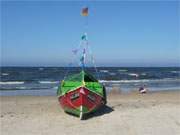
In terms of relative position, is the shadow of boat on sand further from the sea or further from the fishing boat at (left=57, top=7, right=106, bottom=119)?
the sea

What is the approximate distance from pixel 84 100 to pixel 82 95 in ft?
0.69

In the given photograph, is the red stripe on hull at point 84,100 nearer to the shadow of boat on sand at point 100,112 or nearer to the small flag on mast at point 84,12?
the shadow of boat on sand at point 100,112

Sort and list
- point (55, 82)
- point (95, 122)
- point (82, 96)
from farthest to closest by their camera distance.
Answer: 1. point (55, 82)
2. point (82, 96)
3. point (95, 122)

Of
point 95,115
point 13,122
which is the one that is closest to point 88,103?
point 95,115

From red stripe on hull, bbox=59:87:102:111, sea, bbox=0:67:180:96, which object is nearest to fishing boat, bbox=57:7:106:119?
red stripe on hull, bbox=59:87:102:111

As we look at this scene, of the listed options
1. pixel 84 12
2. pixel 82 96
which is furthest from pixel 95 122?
pixel 84 12

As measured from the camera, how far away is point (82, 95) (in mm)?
13930

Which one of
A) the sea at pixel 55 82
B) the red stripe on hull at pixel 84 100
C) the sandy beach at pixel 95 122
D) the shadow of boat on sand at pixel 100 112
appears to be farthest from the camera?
the sea at pixel 55 82

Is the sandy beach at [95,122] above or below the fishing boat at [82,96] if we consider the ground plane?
below

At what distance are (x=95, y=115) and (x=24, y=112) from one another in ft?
10.3

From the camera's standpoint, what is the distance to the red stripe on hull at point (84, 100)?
45.8 feet

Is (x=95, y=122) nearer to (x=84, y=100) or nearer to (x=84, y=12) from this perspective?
(x=84, y=100)

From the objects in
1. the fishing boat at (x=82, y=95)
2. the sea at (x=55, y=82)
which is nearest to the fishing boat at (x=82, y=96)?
the fishing boat at (x=82, y=95)

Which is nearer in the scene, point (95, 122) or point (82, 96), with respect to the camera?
point (95, 122)
